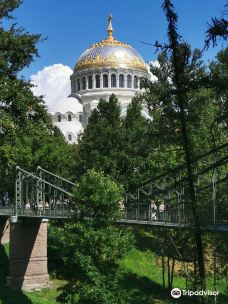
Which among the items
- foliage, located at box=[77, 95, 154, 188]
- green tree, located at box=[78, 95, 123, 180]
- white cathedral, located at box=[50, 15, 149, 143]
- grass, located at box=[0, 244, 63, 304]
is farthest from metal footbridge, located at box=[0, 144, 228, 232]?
white cathedral, located at box=[50, 15, 149, 143]

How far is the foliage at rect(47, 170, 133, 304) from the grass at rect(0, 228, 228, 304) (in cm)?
466

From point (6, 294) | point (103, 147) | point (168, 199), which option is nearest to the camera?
point (168, 199)

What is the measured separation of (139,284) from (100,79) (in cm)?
6469

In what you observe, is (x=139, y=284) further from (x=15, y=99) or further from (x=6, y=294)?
(x=15, y=99)

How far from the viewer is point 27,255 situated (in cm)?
2780

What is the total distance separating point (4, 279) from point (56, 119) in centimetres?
6579

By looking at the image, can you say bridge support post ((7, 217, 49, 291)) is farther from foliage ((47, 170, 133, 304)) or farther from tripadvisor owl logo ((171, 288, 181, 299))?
foliage ((47, 170, 133, 304))

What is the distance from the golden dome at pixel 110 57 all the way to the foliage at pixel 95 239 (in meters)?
71.9

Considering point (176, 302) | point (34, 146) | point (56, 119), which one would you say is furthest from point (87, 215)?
point (56, 119)

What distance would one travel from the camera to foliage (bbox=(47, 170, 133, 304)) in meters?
18.5

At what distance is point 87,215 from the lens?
1945 centimetres

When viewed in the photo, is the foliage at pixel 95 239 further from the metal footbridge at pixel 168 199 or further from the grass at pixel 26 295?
the grass at pixel 26 295

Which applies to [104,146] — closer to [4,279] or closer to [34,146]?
[34,146]

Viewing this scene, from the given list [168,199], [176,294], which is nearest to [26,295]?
[176,294]
